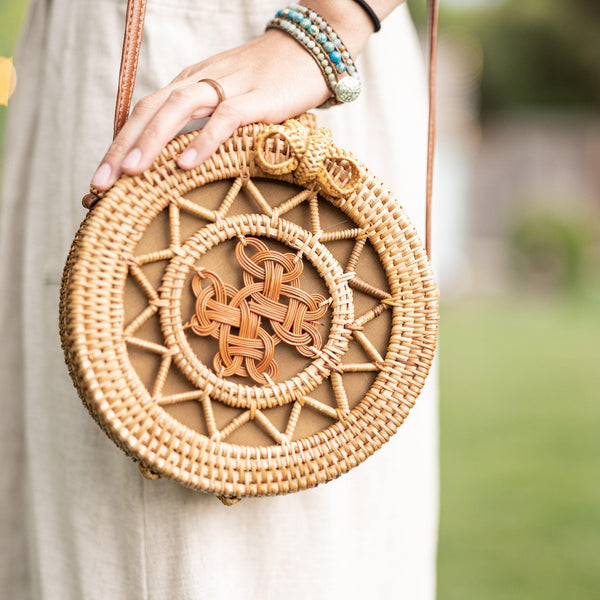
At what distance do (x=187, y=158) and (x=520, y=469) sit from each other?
2.89m

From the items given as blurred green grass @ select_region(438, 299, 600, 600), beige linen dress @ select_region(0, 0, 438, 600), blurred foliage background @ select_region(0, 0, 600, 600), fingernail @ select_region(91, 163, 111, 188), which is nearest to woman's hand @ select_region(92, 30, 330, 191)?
fingernail @ select_region(91, 163, 111, 188)

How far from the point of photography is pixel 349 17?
762mm

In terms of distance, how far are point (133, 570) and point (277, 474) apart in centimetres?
25

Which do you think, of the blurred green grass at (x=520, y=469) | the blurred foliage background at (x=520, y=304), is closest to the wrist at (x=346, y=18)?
the blurred foliage background at (x=520, y=304)

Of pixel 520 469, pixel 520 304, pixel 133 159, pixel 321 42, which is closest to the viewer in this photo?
pixel 133 159

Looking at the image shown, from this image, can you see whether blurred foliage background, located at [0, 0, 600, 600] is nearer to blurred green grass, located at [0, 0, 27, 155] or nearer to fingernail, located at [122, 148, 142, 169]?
blurred green grass, located at [0, 0, 27, 155]

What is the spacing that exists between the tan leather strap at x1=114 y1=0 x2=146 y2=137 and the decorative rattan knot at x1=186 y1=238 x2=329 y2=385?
8.1 inches

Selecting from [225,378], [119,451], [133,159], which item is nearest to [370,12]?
[133,159]

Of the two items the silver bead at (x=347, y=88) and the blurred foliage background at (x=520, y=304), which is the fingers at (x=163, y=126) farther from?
the blurred foliage background at (x=520, y=304)

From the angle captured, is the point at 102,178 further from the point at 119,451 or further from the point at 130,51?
the point at 119,451

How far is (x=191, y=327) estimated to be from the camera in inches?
26.0

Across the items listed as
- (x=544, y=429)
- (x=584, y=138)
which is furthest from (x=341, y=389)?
(x=584, y=138)

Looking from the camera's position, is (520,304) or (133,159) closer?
(133,159)

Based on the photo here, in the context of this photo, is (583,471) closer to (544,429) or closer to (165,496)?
(544,429)
